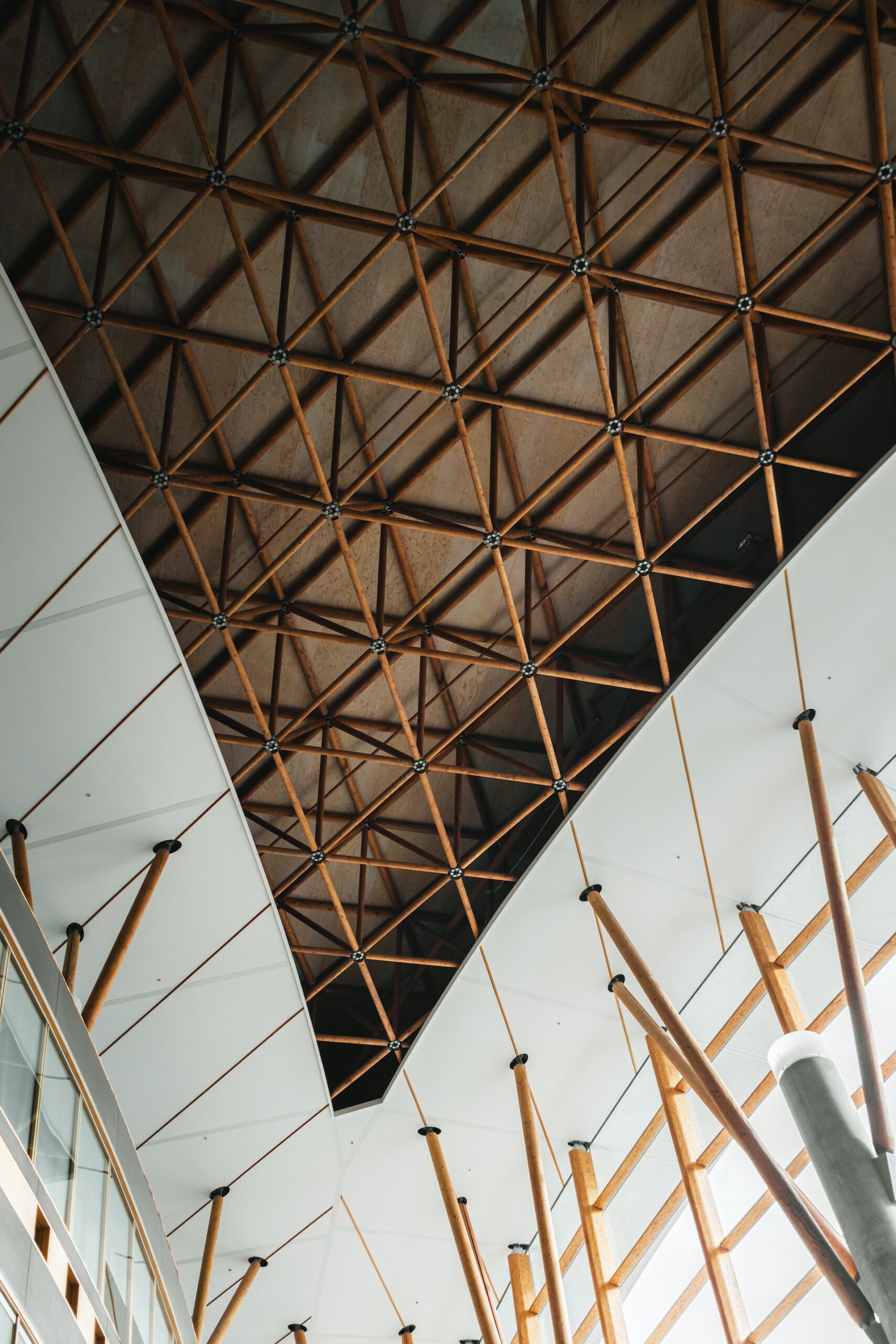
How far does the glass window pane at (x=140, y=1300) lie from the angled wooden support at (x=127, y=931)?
13.0ft

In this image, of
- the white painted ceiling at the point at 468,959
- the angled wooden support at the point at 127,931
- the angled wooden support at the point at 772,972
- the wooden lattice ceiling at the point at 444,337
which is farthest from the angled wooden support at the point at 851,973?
the angled wooden support at the point at 127,931

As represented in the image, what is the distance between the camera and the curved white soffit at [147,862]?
68.9 ft

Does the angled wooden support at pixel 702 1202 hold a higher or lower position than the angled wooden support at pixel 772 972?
lower

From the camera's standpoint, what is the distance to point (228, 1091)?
2947cm

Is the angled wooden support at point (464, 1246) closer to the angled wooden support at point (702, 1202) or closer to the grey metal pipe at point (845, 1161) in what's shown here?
the angled wooden support at point (702, 1202)

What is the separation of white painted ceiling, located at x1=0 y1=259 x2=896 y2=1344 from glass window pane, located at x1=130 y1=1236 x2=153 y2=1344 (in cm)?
829

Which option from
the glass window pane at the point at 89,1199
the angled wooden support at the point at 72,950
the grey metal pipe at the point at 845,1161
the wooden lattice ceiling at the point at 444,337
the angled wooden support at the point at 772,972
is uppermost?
the wooden lattice ceiling at the point at 444,337

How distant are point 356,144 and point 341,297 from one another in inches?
121

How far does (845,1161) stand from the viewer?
18.7 meters

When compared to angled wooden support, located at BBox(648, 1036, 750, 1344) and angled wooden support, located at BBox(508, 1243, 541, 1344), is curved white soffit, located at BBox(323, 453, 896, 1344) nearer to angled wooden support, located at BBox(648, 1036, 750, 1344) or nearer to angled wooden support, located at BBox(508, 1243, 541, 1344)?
angled wooden support, located at BBox(508, 1243, 541, 1344)

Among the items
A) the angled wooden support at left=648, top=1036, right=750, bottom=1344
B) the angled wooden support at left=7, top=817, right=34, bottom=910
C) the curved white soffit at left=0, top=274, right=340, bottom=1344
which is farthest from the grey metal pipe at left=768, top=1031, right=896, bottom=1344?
the angled wooden support at left=7, top=817, right=34, bottom=910

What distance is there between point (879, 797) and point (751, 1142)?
9347mm

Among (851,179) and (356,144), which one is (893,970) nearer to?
(851,179)

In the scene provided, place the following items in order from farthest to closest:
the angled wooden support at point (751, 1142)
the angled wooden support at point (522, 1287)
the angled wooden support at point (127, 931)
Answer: the angled wooden support at point (522, 1287) → the angled wooden support at point (127, 931) → the angled wooden support at point (751, 1142)
